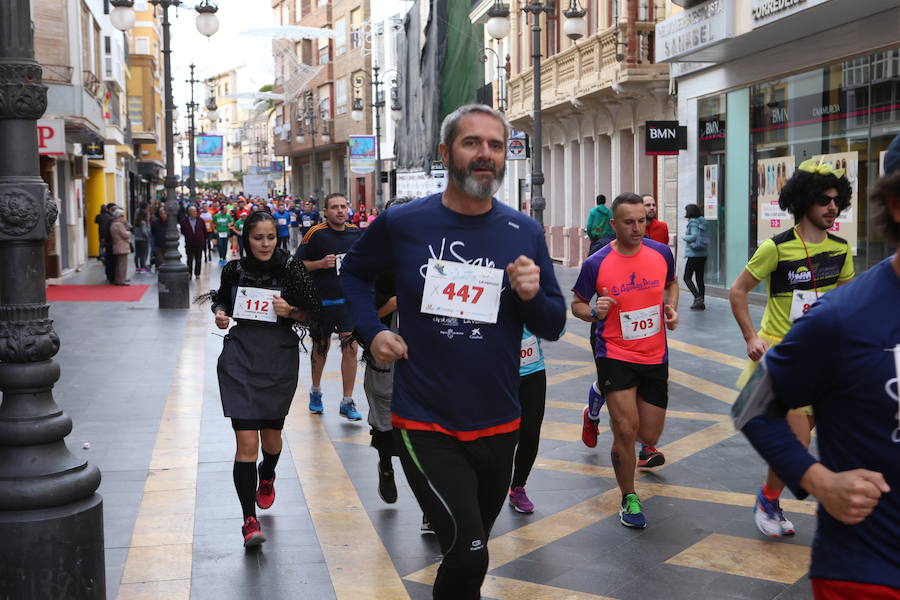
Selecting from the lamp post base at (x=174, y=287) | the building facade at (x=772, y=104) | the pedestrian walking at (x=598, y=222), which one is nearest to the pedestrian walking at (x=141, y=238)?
the lamp post base at (x=174, y=287)

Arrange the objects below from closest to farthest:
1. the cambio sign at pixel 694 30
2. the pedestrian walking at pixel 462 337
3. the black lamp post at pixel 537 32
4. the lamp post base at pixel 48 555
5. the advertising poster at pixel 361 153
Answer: the pedestrian walking at pixel 462 337
the lamp post base at pixel 48 555
the cambio sign at pixel 694 30
the black lamp post at pixel 537 32
the advertising poster at pixel 361 153

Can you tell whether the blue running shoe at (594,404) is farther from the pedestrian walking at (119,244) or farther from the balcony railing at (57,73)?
the balcony railing at (57,73)

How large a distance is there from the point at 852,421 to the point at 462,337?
158 cm

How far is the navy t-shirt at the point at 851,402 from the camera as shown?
7.84ft

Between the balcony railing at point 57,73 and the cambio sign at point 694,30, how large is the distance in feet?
40.8

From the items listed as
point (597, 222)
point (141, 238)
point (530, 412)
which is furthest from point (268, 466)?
point (141, 238)

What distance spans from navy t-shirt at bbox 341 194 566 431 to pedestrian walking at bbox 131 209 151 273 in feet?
84.9

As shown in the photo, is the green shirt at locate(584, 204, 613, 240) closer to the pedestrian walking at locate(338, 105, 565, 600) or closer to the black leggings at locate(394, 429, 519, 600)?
the pedestrian walking at locate(338, 105, 565, 600)

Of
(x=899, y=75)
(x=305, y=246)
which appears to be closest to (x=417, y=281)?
(x=305, y=246)

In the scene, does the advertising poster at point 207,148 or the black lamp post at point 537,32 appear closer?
the black lamp post at point 537,32

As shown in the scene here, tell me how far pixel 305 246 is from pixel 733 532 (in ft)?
14.7

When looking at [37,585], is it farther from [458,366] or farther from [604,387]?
[604,387]

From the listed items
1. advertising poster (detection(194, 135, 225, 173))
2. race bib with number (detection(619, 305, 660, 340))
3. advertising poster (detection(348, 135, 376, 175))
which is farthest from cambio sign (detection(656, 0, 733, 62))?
advertising poster (detection(194, 135, 225, 173))

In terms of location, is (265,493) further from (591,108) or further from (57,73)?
(591,108)
